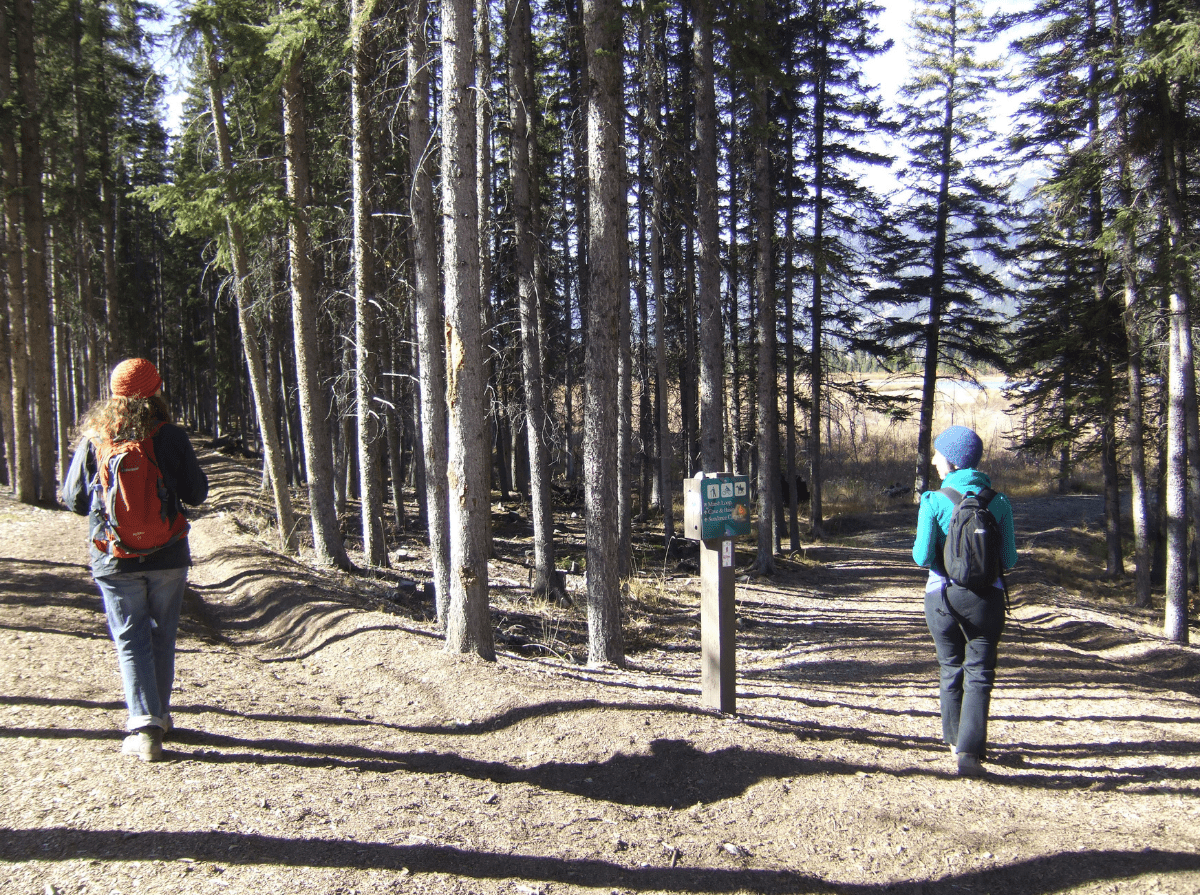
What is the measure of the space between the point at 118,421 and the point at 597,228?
4874 mm

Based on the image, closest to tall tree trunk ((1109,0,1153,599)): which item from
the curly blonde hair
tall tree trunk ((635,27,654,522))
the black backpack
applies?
tall tree trunk ((635,27,654,522))

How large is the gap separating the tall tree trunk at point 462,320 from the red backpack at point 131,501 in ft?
8.67

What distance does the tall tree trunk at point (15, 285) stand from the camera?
45.2 ft

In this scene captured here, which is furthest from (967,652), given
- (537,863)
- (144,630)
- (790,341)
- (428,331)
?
(790,341)

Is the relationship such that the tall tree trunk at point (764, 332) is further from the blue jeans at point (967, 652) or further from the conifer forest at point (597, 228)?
the blue jeans at point (967, 652)

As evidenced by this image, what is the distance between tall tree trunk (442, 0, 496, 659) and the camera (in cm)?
650

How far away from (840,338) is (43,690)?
21758mm

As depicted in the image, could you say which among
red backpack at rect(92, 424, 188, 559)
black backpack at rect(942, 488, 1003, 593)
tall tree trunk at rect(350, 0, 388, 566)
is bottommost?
black backpack at rect(942, 488, 1003, 593)

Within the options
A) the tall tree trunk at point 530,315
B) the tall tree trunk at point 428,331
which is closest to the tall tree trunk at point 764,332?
the tall tree trunk at point 530,315

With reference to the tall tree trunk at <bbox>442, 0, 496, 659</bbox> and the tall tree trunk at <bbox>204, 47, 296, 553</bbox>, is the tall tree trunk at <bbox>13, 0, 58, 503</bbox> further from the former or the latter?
the tall tree trunk at <bbox>442, 0, 496, 659</bbox>

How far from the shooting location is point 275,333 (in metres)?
20.3

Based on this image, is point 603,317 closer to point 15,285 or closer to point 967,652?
point 967,652

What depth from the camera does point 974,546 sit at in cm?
473

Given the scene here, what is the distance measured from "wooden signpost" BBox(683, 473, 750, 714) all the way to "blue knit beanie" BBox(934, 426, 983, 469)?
4.81 ft
